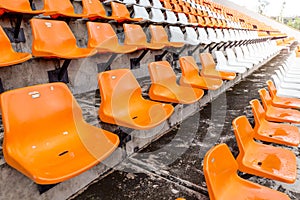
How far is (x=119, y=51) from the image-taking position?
7.81 ft

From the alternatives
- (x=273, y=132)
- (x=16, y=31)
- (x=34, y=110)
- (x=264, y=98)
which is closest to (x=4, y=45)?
(x=16, y=31)

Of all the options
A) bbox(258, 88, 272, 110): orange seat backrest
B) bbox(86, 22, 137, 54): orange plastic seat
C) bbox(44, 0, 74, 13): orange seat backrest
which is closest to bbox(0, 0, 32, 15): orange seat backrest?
bbox(44, 0, 74, 13): orange seat backrest

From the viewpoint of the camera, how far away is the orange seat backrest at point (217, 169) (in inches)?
38.4

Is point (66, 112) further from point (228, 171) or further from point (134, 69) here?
point (134, 69)

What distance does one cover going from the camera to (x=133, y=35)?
296 centimetres

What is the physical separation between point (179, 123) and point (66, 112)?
1.31m

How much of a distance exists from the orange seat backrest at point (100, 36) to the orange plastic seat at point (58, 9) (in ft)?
0.64

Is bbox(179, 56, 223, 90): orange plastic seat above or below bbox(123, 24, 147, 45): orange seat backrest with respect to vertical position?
below

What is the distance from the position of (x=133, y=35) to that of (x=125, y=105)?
4.65 ft

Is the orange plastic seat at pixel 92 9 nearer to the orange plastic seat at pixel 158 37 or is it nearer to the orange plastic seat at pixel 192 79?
the orange plastic seat at pixel 158 37

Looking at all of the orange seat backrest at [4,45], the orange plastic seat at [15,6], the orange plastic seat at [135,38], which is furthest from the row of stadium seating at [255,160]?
the orange plastic seat at [15,6]

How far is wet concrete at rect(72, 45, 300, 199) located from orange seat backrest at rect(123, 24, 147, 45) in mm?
1194

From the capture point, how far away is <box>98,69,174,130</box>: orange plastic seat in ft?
5.14

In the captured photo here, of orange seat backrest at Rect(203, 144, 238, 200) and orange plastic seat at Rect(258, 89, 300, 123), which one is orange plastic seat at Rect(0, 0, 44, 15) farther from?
orange plastic seat at Rect(258, 89, 300, 123)
